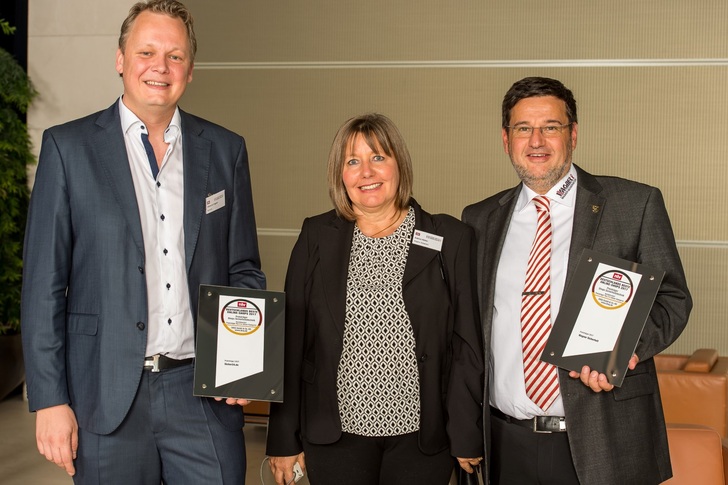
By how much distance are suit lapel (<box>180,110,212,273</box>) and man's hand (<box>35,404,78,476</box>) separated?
0.49 metres

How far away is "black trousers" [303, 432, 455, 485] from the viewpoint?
2.34 meters

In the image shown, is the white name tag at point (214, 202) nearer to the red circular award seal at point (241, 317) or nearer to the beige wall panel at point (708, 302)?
the red circular award seal at point (241, 317)

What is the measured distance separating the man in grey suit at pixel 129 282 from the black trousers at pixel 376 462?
0.26 metres

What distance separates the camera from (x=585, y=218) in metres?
2.41

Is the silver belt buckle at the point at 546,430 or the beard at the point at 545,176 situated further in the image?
the beard at the point at 545,176

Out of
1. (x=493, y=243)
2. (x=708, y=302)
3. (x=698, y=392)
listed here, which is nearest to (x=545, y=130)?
(x=493, y=243)

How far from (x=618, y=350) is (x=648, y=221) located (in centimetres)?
40

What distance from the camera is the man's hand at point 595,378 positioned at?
2195 mm

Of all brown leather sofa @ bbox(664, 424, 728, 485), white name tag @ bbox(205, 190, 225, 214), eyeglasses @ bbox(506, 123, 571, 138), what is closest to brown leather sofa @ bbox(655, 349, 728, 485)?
brown leather sofa @ bbox(664, 424, 728, 485)

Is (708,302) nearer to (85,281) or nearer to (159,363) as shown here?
(159,363)

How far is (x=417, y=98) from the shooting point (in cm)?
584

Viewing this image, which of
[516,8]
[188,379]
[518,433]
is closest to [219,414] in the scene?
[188,379]

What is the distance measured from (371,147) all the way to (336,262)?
0.37 m

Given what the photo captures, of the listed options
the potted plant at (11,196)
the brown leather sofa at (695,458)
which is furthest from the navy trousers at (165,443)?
the potted plant at (11,196)
